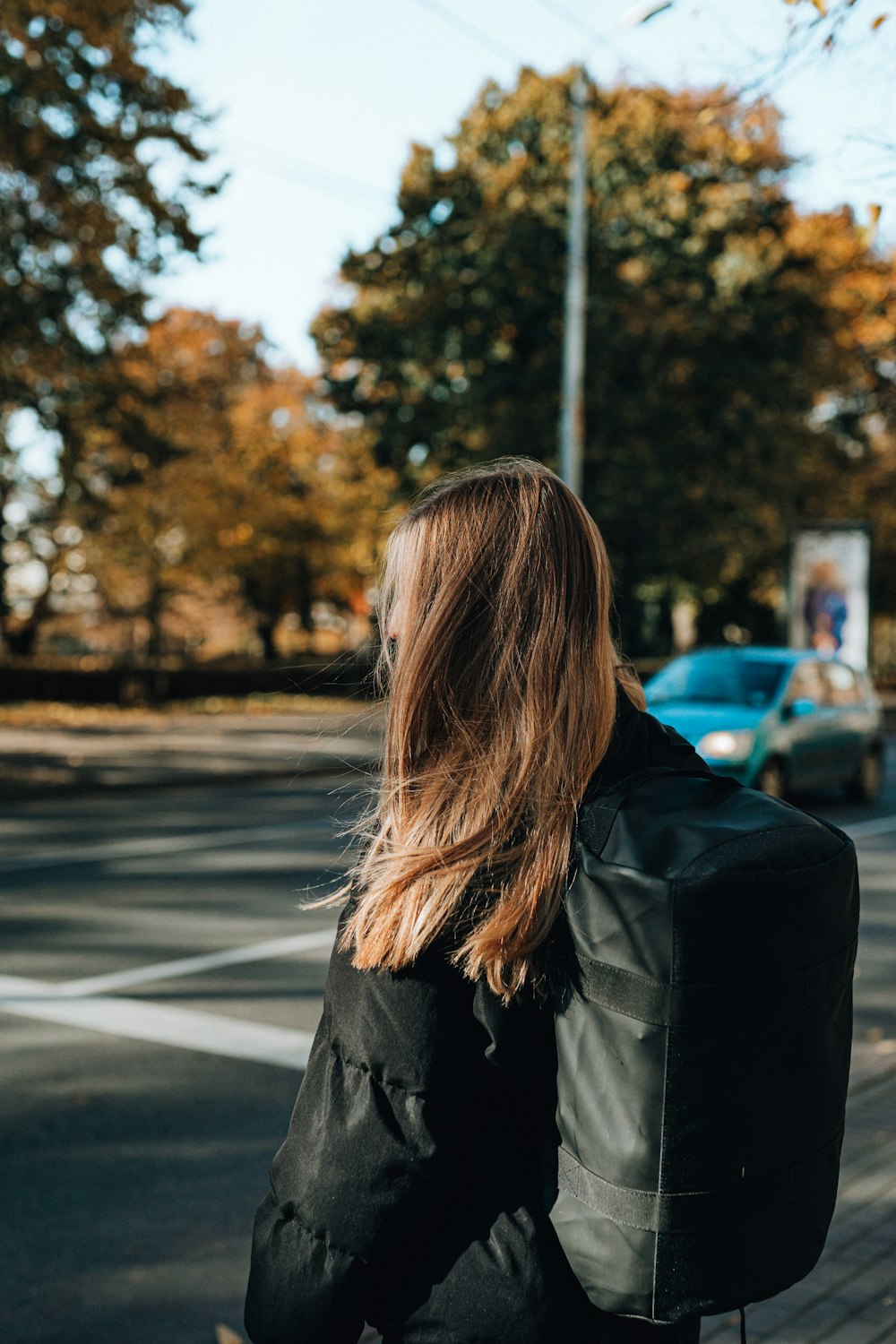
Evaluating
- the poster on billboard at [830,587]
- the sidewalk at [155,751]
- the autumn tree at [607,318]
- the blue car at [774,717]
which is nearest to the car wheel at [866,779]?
the blue car at [774,717]

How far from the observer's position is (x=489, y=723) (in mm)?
1450

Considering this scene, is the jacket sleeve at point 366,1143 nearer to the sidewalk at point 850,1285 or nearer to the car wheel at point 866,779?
the sidewalk at point 850,1285

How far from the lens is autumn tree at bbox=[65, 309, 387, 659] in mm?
19839

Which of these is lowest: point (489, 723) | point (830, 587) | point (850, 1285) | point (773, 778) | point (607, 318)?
point (850, 1285)

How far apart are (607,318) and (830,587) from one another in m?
6.47

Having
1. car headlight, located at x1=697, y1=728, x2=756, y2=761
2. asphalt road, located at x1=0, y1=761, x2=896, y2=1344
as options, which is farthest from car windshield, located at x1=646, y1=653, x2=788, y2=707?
asphalt road, located at x1=0, y1=761, x2=896, y2=1344

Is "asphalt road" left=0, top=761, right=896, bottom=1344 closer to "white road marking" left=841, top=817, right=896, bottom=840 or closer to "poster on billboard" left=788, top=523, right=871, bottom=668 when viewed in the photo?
"white road marking" left=841, top=817, right=896, bottom=840

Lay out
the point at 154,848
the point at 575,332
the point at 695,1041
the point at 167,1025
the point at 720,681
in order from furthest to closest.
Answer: the point at 575,332, the point at 720,681, the point at 154,848, the point at 167,1025, the point at 695,1041

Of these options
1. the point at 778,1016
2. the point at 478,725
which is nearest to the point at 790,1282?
the point at 778,1016

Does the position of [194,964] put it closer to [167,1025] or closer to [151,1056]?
[167,1025]

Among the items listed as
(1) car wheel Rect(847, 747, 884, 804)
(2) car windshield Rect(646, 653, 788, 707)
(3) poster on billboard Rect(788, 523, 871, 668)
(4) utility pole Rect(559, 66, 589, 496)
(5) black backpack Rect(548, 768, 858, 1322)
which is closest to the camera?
(5) black backpack Rect(548, 768, 858, 1322)

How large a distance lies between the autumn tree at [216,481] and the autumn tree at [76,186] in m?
1.28

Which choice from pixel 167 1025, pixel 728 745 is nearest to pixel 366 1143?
pixel 167 1025

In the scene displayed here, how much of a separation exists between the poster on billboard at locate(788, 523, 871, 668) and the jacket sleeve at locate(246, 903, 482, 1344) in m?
23.5
